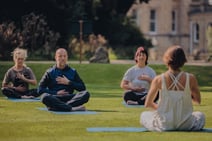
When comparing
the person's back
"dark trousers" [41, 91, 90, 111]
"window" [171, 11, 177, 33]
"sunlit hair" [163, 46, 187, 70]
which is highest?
"window" [171, 11, 177, 33]

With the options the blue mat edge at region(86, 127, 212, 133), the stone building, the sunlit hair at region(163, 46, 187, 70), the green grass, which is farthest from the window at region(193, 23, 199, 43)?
the sunlit hair at region(163, 46, 187, 70)

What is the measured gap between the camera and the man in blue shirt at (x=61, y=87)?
14.7 metres

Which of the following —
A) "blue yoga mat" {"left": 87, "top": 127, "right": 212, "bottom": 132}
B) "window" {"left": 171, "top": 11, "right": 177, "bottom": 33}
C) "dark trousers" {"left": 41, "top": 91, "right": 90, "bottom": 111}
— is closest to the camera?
"blue yoga mat" {"left": 87, "top": 127, "right": 212, "bottom": 132}

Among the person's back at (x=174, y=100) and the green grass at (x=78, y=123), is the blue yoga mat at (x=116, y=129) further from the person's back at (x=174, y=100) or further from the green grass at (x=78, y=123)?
the person's back at (x=174, y=100)

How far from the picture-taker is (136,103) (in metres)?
16.8

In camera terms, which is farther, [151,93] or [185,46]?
[185,46]

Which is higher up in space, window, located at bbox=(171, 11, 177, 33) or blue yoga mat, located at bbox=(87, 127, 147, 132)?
window, located at bbox=(171, 11, 177, 33)

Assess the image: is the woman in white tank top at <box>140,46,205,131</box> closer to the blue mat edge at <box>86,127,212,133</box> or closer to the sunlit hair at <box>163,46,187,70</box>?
the sunlit hair at <box>163,46,187,70</box>

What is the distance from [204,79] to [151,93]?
1907cm

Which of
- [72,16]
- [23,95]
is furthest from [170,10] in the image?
[23,95]

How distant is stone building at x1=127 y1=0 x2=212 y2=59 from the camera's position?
76.6 metres

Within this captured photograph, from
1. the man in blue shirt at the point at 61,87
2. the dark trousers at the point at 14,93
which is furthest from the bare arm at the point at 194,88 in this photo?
the dark trousers at the point at 14,93

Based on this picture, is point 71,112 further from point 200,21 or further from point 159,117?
point 200,21

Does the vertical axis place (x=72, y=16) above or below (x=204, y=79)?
above
